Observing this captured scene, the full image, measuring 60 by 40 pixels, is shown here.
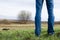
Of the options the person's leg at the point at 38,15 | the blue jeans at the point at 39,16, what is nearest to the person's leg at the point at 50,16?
the blue jeans at the point at 39,16

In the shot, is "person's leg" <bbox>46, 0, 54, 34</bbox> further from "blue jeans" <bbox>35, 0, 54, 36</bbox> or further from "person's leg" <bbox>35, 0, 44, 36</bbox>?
"person's leg" <bbox>35, 0, 44, 36</bbox>

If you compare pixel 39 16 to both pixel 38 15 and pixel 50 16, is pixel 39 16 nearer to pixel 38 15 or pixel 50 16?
Result: pixel 38 15

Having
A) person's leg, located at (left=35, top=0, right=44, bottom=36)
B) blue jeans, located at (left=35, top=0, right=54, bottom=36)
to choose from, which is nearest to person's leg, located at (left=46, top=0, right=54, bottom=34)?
blue jeans, located at (left=35, top=0, right=54, bottom=36)

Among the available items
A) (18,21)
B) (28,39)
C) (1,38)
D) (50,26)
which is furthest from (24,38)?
(18,21)

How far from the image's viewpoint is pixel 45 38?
518cm

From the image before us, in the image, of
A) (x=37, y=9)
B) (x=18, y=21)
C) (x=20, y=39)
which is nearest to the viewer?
(x=20, y=39)

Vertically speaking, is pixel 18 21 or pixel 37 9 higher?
pixel 37 9

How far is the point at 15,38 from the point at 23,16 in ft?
66.0

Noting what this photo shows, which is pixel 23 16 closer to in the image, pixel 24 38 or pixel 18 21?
pixel 18 21

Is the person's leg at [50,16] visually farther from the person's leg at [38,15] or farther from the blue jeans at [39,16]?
the person's leg at [38,15]

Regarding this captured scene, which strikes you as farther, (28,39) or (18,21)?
(18,21)

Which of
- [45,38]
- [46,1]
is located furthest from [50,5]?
[45,38]

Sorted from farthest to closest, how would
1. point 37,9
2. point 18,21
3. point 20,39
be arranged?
point 18,21 → point 37,9 → point 20,39

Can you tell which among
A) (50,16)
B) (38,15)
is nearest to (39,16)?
(38,15)
